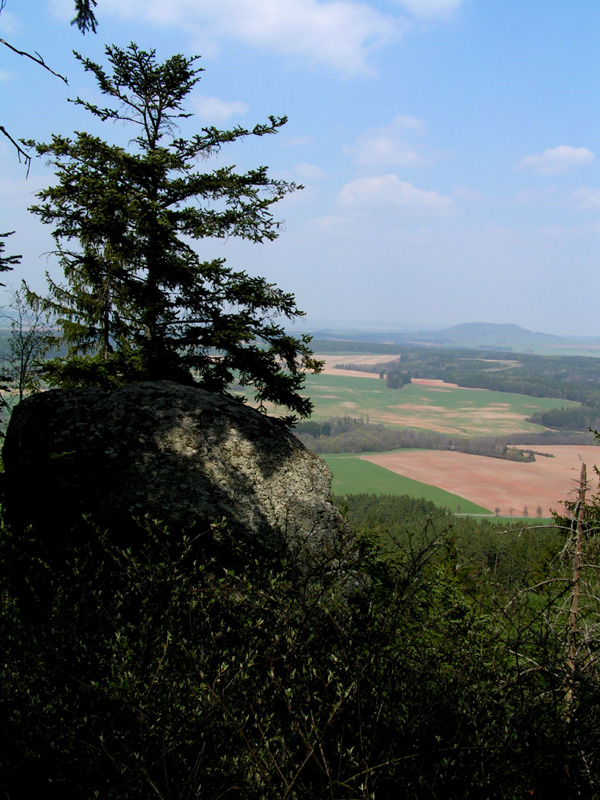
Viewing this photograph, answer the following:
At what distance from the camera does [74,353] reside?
1170 centimetres

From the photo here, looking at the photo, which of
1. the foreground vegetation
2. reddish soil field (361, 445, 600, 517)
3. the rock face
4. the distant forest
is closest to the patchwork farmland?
reddish soil field (361, 445, 600, 517)

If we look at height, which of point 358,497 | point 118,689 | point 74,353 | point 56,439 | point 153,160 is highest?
point 153,160

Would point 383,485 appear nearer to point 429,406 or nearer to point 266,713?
point 266,713

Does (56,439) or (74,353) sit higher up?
(74,353)

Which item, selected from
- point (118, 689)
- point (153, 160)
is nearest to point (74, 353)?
point (153, 160)

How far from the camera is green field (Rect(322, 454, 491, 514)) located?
5950 cm

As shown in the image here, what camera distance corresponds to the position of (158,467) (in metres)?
7.21

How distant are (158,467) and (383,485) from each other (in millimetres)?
61276

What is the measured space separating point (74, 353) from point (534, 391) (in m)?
164

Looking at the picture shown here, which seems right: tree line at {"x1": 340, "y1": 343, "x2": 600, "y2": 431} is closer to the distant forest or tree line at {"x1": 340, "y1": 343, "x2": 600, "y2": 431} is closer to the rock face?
the distant forest

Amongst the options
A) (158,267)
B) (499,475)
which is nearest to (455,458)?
(499,475)

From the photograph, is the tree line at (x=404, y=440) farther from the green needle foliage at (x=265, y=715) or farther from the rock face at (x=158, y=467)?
the green needle foliage at (x=265, y=715)

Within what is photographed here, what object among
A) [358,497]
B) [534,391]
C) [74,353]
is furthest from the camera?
[534,391]

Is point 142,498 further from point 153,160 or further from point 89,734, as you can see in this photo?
point 153,160
